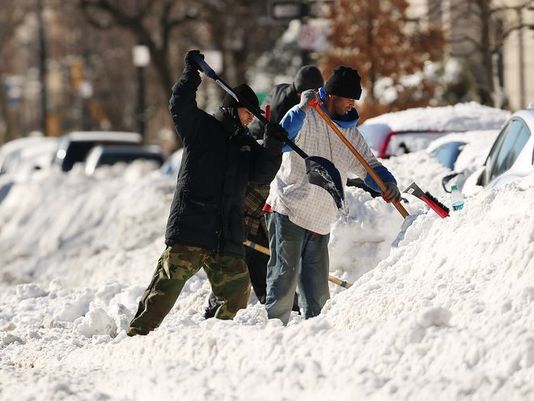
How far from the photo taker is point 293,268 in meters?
9.47

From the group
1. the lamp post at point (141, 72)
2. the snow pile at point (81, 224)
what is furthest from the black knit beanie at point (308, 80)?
the lamp post at point (141, 72)

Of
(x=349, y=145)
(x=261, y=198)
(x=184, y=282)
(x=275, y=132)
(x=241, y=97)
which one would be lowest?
(x=184, y=282)

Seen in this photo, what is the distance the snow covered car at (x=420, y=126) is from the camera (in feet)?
54.0

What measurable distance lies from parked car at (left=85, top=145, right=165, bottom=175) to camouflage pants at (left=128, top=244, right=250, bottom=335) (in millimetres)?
18716

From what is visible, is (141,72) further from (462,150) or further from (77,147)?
(462,150)

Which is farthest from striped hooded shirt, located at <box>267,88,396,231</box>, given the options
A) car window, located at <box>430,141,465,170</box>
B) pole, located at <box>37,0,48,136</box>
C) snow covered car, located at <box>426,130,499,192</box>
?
pole, located at <box>37,0,48,136</box>

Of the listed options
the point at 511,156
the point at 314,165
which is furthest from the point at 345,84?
the point at 511,156

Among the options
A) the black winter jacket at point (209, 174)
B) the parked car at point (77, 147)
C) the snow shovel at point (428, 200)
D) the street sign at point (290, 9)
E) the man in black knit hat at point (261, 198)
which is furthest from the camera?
the parked car at point (77, 147)

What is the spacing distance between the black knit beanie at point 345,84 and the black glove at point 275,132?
17.5 inches

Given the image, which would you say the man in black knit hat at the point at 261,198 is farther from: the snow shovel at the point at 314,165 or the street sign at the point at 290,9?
the street sign at the point at 290,9

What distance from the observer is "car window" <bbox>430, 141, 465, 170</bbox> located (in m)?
15.2

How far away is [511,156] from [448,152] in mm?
4198

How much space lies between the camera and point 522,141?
11.0m

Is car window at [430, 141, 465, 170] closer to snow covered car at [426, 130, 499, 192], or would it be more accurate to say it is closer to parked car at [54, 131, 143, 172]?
snow covered car at [426, 130, 499, 192]
